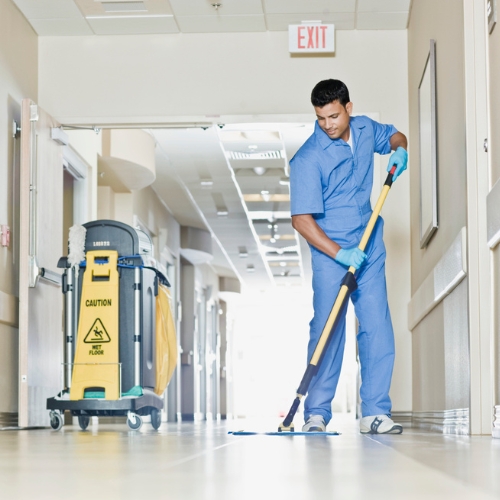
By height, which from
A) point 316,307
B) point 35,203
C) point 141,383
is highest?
point 35,203

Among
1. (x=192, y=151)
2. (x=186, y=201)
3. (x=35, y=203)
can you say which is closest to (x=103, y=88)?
(x=35, y=203)

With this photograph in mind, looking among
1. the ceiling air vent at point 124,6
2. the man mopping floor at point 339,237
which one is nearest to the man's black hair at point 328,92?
the man mopping floor at point 339,237

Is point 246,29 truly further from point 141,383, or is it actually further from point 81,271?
point 141,383

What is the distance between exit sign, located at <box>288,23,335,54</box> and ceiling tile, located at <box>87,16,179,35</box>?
67 cm

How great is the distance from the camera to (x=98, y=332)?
431cm

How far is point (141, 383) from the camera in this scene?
4.30 metres

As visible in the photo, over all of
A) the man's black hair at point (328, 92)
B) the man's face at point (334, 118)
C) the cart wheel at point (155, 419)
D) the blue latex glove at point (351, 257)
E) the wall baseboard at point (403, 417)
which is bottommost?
the wall baseboard at point (403, 417)

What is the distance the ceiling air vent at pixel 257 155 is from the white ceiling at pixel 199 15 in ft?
10.7

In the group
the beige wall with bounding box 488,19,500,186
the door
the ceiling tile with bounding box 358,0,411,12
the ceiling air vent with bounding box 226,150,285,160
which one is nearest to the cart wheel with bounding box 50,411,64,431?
the door

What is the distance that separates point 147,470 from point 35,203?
3.68m

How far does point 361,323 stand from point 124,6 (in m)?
2.51

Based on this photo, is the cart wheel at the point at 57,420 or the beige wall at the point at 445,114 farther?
the cart wheel at the point at 57,420

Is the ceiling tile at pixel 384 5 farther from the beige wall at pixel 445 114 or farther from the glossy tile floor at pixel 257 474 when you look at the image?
the glossy tile floor at pixel 257 474

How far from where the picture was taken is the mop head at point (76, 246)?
14.5ft
